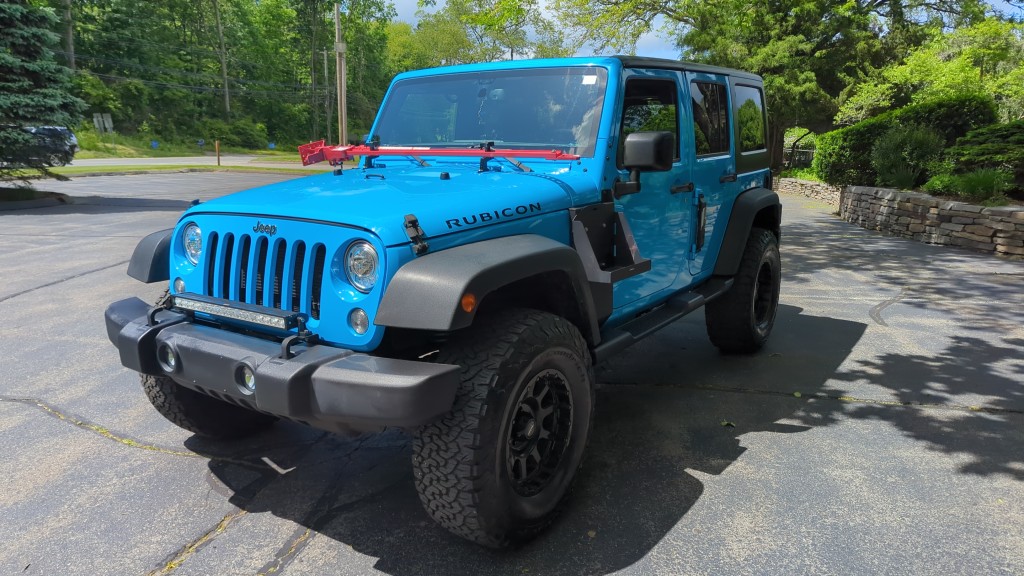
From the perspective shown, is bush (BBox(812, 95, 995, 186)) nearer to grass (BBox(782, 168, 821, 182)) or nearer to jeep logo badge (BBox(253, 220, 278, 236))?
grass (BBox(782, 168, 821, 182))

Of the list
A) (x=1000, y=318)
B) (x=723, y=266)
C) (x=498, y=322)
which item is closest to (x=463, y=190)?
(x=498, y=322)

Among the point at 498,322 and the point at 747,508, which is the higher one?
the point at 498,322

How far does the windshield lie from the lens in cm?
341

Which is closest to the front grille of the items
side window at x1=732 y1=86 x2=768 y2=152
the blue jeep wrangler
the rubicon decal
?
the blue jeep wrangler

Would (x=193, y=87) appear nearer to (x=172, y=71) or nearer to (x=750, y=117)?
(x=172, y=71)

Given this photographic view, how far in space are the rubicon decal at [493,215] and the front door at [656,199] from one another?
0.70 m

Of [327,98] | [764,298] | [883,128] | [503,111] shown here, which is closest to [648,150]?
[503,111]

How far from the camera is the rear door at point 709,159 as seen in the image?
4184 millimetres

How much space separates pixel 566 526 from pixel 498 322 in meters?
0.93

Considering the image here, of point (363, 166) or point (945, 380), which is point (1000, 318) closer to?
point (945, 380)

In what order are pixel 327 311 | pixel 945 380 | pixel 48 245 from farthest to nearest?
pixel 48 245, pixel 945 380, pixel 327 311

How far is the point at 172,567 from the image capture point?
8.35ft

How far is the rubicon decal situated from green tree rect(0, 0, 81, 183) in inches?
559

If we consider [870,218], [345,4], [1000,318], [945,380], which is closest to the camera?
[945,380]
